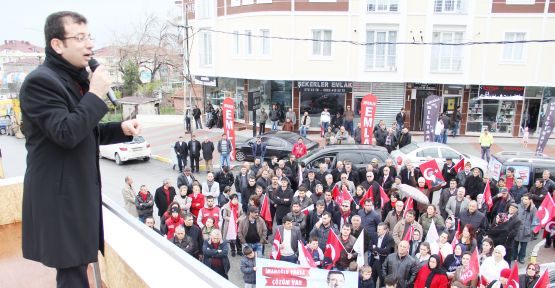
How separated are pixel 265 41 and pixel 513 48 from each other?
44.2ft

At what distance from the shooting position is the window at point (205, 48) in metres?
28.1

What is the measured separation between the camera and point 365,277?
280 inches

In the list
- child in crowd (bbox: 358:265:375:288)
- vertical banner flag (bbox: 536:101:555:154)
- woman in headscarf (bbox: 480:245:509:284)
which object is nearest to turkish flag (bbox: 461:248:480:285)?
woman in headscarf (bbox: 480:245:509:284)

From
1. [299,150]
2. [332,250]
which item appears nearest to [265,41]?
[299,150]

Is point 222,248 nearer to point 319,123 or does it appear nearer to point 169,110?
point 319,123

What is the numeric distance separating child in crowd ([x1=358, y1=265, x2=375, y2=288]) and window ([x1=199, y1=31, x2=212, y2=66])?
2321 centimetres

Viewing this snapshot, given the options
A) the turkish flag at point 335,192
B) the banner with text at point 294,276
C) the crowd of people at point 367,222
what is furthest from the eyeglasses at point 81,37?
the turkish flag at point 335,192

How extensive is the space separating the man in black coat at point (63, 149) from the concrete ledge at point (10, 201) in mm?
3102

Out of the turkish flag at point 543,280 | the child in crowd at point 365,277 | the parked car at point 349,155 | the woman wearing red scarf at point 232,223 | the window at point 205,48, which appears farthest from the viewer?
the window at point 205,48

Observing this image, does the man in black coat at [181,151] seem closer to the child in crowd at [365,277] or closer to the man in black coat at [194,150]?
the man in black coat at [194,150]

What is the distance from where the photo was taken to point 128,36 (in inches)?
2124

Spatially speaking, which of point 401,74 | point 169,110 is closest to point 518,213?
point 401,74

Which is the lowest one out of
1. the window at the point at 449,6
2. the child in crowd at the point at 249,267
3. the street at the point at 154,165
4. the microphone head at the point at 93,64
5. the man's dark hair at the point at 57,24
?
A: the street at the point at 154,165

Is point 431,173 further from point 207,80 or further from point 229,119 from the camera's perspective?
point 207,80
